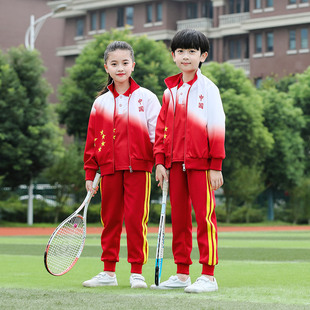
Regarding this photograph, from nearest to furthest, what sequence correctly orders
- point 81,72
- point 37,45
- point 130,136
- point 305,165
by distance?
point 130,136
point 81,72
point 305,165
point 37,45

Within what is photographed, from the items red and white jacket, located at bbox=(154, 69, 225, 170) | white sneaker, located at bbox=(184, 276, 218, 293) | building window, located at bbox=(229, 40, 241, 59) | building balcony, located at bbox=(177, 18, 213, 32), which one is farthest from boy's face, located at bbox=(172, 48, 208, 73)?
building balcony, located at bbox=(177, 18, 213, 32)

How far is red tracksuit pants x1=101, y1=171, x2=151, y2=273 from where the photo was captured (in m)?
7.43

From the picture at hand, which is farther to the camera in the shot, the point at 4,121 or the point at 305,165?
the point at 305,165

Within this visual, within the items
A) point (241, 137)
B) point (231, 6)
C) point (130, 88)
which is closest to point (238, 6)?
point (231, 6)

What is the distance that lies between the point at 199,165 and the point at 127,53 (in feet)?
4.66

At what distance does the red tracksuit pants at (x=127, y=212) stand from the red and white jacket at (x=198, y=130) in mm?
410

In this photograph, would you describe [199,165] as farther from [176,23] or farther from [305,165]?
[176,23]

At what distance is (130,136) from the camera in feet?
24.5

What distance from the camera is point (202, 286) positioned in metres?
6.77

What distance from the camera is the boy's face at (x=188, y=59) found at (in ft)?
23.4

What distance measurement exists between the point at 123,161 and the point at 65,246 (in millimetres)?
913

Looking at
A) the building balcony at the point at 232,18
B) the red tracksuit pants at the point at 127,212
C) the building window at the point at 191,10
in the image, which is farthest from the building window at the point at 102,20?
the red tracksuit pants at the point at 127,212

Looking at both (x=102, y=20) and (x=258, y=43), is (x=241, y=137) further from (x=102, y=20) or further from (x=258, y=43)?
(x=102, y=20)

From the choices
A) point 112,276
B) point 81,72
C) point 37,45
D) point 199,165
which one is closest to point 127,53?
point 199,165
